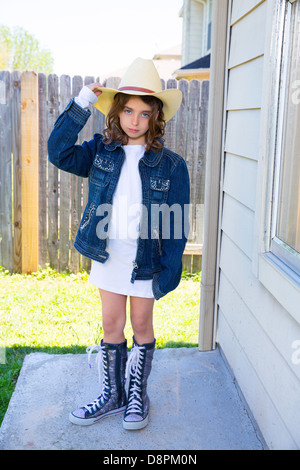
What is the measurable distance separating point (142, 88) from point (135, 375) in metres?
1.37

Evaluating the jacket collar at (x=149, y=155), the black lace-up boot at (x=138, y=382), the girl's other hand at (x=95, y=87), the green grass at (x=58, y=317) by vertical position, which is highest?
the girl's other hand at (x=95, y=87)

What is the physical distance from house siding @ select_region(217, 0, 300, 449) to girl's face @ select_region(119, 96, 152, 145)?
0.52m

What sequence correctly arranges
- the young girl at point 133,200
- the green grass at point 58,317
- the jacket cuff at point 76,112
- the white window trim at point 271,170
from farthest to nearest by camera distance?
the green grass at point 58,317
the young girl at point 133,200
the jacket cuff at point 76,112
the white window trim at point 271,170

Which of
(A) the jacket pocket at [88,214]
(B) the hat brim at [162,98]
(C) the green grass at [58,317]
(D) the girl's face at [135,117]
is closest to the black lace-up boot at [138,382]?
(A) the jacket pocket at [88,214]

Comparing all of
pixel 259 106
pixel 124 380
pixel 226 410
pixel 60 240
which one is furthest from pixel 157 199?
pixel 60 240

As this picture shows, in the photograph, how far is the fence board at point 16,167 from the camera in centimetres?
468

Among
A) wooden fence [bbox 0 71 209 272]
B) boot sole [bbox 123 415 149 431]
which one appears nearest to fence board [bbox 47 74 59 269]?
wooden fence [bbox 0 71 209 272]

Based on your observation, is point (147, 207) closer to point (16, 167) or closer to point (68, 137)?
point (68, 137)

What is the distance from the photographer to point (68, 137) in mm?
2256

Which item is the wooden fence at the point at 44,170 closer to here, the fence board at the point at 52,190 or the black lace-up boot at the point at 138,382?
the fence board at the point at 52,190

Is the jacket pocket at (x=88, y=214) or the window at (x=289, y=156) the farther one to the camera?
the jacket pocket at (x=88, y=214)

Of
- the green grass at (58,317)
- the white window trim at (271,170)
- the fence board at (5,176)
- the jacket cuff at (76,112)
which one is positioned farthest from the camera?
the fence board at (5,176)
